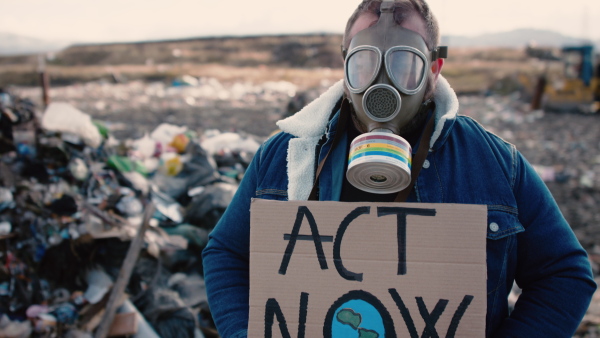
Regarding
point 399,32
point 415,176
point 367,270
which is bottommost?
point 367,270

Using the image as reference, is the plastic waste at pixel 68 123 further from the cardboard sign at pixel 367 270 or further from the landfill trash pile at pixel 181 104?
the cardboard sign at pixel 367 270

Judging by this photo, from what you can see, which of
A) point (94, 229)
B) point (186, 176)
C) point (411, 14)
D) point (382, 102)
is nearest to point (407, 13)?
point (411, 14)

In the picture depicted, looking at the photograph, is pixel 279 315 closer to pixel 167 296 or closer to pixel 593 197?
pixel 167 296

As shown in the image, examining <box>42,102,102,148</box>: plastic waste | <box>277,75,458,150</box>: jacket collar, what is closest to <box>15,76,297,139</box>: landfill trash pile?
<box>42,102,102,148</box>: plastic waste

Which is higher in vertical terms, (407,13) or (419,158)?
(407,13)

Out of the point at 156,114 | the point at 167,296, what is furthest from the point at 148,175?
the point at 156,114

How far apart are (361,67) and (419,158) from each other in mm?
347

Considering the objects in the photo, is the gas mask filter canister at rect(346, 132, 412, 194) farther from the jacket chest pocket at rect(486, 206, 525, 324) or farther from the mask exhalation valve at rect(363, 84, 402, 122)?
the jacket chest pocket at rect(486, 206, 525, 324)

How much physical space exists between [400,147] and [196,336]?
101 inches

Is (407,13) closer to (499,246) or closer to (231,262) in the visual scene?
(499,246)

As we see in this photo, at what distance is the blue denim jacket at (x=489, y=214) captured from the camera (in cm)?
148

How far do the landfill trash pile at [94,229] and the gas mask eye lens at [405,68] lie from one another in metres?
2.52

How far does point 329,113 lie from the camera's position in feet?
5.84

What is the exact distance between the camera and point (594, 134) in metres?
11.4
